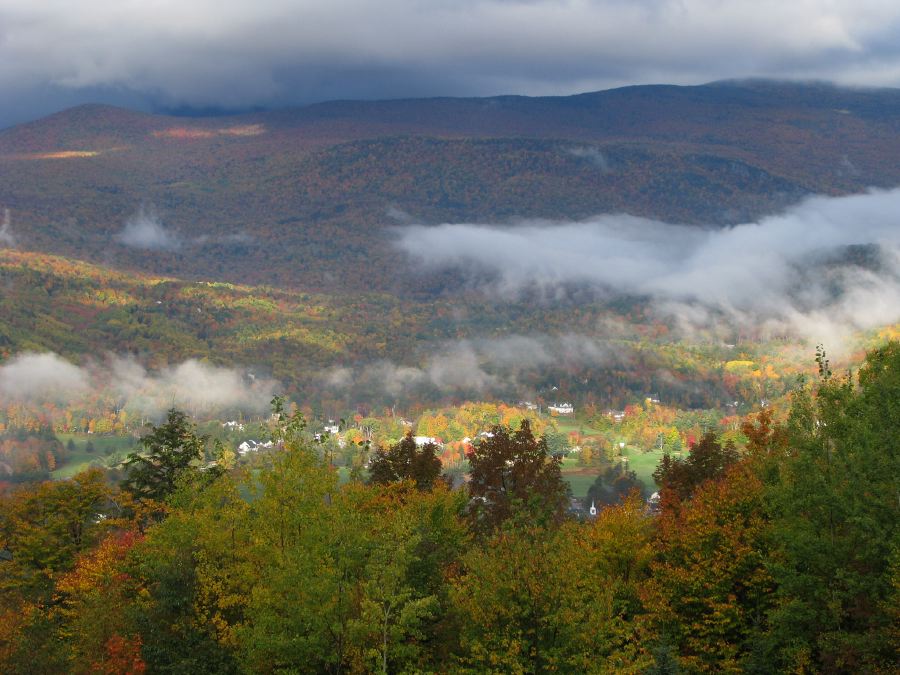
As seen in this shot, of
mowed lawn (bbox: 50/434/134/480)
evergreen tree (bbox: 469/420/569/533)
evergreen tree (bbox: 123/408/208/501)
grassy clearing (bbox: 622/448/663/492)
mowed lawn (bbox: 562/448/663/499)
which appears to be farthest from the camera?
mowed lawn (bbox: 50/434/134/480)

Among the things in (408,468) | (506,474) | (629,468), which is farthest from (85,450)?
(506,474)

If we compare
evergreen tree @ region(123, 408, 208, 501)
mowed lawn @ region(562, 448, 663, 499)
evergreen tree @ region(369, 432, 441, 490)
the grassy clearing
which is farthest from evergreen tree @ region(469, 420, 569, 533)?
the grassy clearing

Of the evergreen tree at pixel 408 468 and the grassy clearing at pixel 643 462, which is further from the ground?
the evergreen tree at pixel 408 468

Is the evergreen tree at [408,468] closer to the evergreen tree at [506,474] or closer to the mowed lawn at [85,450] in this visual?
the evergreen tree at [506,474]

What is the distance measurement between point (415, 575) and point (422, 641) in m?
2.24

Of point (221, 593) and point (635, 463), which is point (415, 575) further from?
point (635, 463)

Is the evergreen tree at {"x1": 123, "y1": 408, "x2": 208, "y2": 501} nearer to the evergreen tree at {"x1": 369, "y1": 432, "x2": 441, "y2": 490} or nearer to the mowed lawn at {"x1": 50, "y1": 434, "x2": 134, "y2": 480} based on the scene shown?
the evergreen tree at {"x1": 369, "y1": 432, "x2": 441, "y2": 490}

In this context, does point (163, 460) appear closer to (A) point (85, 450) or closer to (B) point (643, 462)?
(B) point (643, 462)

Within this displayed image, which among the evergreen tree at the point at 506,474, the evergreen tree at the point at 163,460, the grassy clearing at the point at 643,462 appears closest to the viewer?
the evergreen tree at the point at 506,474

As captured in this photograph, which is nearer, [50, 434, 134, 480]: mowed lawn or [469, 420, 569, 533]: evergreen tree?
[469, 420, 569, 533]: evergreen tree

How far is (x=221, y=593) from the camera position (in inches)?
1298

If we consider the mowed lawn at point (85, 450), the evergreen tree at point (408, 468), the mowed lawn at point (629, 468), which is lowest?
the mowed lawn at point (85, 450)

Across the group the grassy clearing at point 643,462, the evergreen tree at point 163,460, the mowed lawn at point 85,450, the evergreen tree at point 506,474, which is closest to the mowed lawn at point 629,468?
the grassy clearing at point 643,462

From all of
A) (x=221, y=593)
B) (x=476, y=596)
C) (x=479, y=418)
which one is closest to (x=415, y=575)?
(x=476, y=596)
